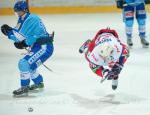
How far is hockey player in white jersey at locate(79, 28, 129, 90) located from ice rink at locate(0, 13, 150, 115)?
0.30 m

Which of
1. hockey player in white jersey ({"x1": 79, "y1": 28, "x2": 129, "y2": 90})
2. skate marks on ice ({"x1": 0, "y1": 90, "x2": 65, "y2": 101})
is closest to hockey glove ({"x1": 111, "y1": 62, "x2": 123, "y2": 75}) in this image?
hockey player in white jersey ({"x1": 79, "y1": 28, "x2": 129, "y2": 90})

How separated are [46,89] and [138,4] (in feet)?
7.64

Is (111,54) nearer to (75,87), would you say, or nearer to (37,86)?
(75,87)

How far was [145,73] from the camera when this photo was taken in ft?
19.7

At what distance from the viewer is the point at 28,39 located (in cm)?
522

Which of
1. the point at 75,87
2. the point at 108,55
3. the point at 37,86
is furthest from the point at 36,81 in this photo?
the point at 108,55

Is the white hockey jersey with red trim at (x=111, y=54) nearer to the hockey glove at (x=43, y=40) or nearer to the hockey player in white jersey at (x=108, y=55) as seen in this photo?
the hockey player in white jersey at (x=108, y=55)

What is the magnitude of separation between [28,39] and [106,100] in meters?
1.04

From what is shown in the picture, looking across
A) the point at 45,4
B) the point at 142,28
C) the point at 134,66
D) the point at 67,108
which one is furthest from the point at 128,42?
the point at 45,4

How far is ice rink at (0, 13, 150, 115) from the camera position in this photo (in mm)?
4727

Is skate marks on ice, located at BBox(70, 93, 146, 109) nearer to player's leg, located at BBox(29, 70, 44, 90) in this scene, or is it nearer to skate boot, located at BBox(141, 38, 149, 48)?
player's leg, located at BBox(29, 70, 44, 90)

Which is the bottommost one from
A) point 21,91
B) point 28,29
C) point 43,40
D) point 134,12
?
point 21,91

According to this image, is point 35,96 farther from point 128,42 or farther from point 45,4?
point 45,4

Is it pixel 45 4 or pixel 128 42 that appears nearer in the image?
pixel 128 42
